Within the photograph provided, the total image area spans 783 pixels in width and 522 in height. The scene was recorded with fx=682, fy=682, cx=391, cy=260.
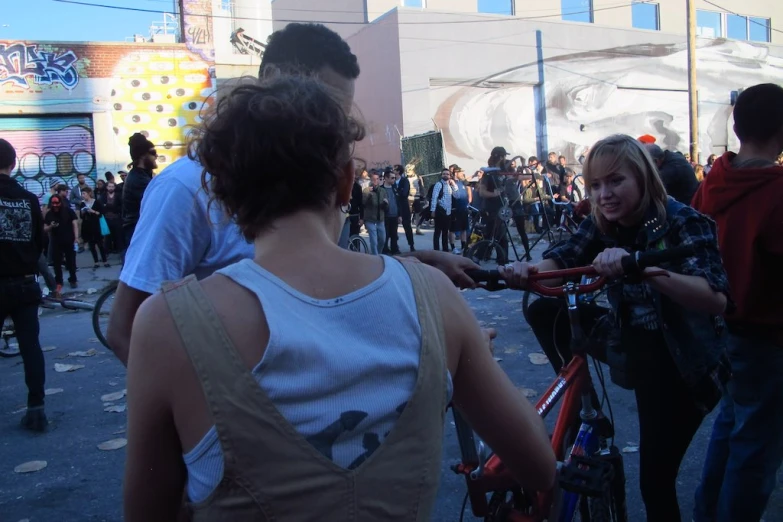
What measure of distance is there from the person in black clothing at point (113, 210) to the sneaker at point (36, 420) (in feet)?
32.2

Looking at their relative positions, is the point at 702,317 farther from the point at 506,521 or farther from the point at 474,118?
the point at 474,118

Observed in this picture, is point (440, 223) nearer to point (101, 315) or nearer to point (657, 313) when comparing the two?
point (101, 315)

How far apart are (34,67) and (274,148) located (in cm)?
2209

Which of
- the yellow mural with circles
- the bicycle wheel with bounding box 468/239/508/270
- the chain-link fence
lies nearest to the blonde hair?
the bicycle wheel with bounding box 468/239/508/270

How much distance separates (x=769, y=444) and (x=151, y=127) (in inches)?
834

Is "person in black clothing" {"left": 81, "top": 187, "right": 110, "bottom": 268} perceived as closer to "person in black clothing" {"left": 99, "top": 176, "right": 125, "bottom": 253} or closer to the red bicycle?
"person in black clothing" {"left": 99, "top": 176, "right": 125, "bottom": 253}

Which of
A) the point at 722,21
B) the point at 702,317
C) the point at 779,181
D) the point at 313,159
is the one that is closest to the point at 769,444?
the point at 702,317

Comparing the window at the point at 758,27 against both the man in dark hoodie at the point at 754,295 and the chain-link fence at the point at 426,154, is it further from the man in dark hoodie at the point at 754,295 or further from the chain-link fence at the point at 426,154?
the man in dark hoodie at the point at 754,295

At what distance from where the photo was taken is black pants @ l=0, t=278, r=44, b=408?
16.8 ft

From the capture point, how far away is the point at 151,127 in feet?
69.8

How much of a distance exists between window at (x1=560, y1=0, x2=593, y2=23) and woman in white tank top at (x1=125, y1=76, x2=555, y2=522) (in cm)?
2901

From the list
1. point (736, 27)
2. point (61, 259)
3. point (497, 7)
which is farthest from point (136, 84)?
point (736, 27)

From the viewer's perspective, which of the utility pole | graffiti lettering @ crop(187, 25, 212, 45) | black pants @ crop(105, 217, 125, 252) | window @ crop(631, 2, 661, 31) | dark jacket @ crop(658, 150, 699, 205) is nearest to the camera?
dark jacket @ crop(658, 150, 699, 205)

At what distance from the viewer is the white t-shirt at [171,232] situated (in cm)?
204
